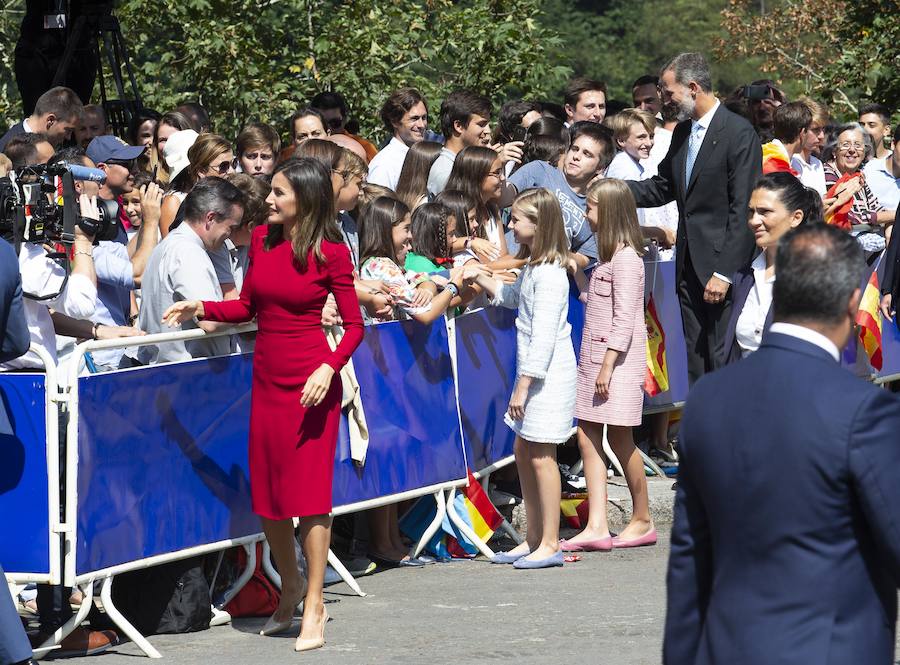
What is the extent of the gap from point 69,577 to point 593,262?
421 centimetres

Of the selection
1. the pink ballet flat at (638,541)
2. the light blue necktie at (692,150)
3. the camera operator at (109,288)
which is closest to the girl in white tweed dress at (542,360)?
the pink ballet flat at (638,541)

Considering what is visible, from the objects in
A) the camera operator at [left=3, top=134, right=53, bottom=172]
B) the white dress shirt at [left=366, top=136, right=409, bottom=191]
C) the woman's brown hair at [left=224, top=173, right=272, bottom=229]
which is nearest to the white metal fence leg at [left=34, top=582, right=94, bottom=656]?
the woman's brown hair at [left=224, top=173, right=272, bottom=229]

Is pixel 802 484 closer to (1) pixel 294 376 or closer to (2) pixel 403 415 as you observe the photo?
(1) pixel 294 376

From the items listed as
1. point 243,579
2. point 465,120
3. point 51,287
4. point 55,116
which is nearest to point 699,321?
point 465,120

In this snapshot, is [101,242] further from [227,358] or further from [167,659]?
[167,659]

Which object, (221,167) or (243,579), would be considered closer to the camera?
(243,579)

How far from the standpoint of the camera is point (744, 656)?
3.36m

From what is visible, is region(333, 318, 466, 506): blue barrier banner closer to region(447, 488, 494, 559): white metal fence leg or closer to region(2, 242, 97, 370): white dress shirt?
region(447, 488, 494, 559): white metal fence leg

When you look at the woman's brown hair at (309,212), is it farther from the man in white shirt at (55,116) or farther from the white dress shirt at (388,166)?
the white dress shirt at (388,166)

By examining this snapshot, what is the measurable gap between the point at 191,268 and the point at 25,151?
54.0 inches

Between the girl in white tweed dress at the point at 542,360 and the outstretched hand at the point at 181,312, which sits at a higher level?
the outstretched hand at the point at 181,312

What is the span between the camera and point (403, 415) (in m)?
7.82

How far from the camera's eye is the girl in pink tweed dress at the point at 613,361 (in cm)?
809

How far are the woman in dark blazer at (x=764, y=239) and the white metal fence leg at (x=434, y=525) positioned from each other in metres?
1.71
